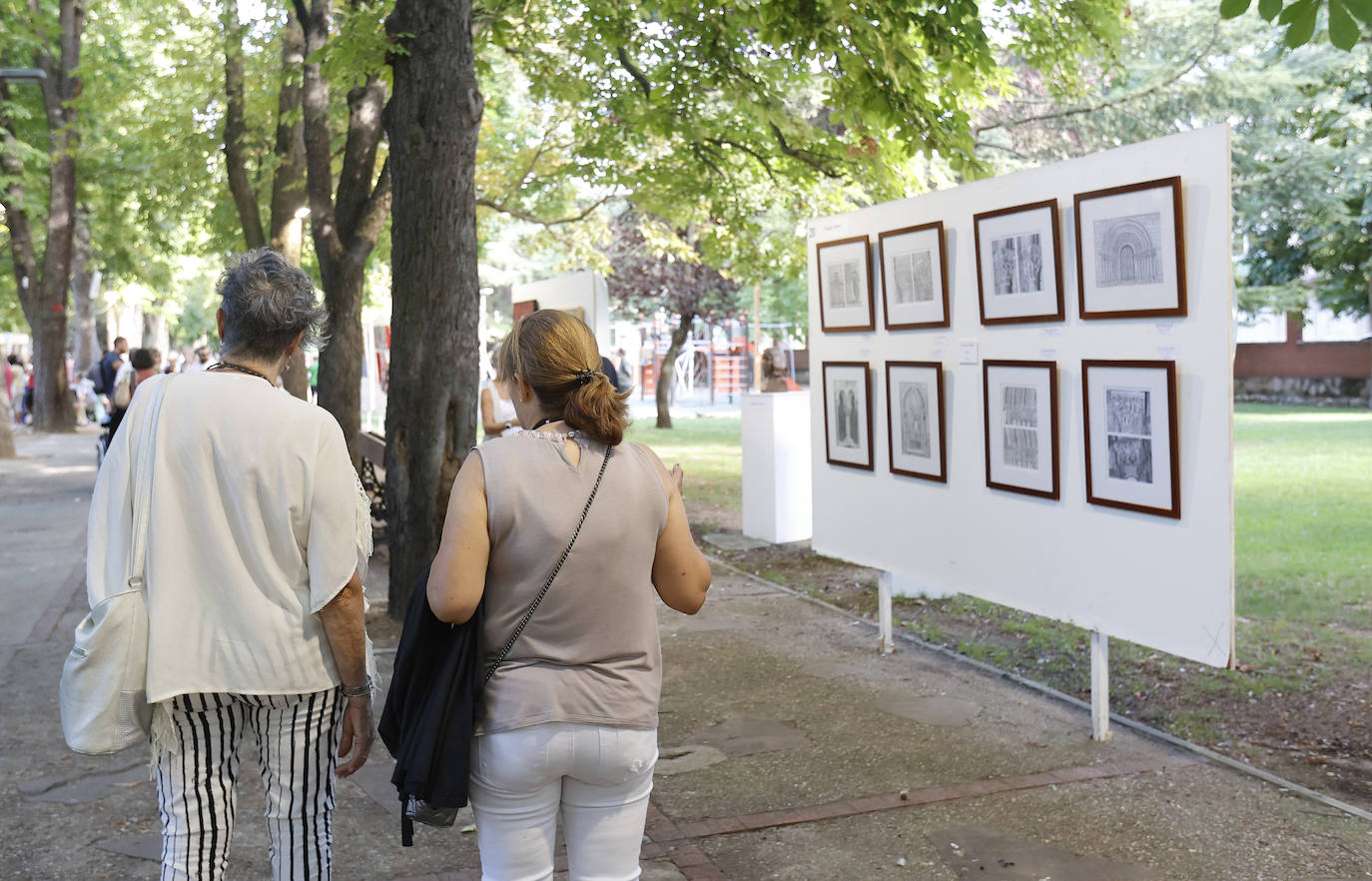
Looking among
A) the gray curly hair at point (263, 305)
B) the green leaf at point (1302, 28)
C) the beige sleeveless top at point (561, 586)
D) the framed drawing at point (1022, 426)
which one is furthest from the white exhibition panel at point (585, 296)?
the beige sleeveless top at point (561, 586)

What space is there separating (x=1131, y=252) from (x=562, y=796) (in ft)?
12.6

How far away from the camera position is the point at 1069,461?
240 inches

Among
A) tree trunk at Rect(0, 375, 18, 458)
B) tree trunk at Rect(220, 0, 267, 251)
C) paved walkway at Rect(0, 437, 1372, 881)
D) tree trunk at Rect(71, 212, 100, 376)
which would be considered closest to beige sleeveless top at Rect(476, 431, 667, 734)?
paved walkway at Rect(0, 437, 1372, 881)

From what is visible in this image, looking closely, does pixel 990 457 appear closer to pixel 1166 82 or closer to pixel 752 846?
pixel 752 846

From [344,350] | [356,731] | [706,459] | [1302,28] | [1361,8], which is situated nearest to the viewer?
[356,731]

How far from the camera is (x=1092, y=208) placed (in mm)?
5793

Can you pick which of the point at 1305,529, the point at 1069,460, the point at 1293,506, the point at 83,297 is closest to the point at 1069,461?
the point at 1069,460

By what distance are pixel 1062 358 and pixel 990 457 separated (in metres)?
0.76

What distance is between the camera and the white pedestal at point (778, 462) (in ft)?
40.1

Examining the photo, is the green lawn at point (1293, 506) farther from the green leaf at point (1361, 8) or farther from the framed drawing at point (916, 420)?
the green leaf at point (1361, 8)

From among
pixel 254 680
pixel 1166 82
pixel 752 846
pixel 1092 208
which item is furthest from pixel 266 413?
pixel 1166 82

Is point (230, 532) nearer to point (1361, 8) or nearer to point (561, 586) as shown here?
point (561, 586)

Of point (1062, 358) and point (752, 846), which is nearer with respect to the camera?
A: point (752, 846)

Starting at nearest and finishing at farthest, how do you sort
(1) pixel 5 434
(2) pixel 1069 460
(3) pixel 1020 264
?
1. (2) pixel 1069 460
2. (3) pixel 1020 264
3. (1) pixel 5 434
